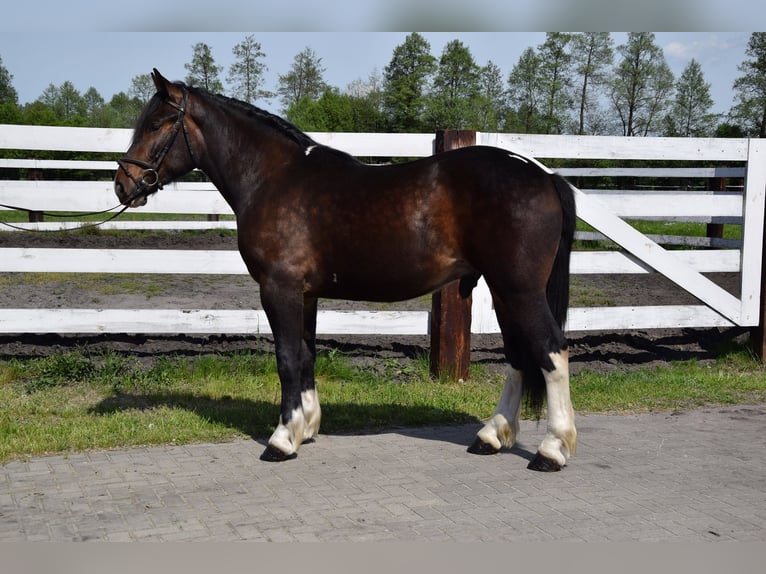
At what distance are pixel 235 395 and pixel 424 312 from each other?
1.79 meters

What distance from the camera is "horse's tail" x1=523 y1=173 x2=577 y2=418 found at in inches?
176

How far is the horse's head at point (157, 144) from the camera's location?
4.70 m

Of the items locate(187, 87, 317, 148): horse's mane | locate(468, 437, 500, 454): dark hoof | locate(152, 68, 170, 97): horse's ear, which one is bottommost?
locate(468, 437, 500, 454): dark hoof

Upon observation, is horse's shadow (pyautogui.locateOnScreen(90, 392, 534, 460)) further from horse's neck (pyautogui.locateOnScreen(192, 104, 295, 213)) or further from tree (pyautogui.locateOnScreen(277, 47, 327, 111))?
tree (pyautogui.locateOnScreen(277, 47, 327, 111))

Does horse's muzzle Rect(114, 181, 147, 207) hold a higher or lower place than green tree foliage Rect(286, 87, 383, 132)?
lower

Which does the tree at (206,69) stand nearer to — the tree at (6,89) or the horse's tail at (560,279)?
the tree at (6,89)

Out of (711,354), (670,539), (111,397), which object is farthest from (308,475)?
(711,354)

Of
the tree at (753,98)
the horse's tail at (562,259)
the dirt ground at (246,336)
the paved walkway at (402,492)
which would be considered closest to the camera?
the paved walkway at (402,492)

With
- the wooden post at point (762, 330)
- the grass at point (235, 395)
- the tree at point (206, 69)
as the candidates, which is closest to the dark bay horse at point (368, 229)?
the grass at point (235, 395)

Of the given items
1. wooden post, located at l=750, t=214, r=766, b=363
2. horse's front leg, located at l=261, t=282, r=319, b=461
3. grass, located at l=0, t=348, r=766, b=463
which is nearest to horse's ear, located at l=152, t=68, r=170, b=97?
horse's front leg, located at l=261, t=282, r=319, b=461

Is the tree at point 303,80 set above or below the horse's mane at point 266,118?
above

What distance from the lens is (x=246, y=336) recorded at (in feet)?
23.9

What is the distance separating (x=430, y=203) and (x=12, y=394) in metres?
3.78

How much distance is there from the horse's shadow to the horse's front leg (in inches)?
14.3
